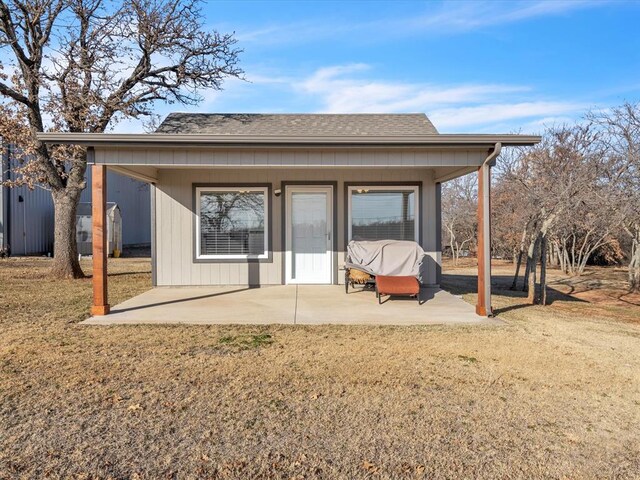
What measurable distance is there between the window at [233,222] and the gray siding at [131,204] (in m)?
16.8

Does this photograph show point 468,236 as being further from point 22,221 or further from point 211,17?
point 22,221

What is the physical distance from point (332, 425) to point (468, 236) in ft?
70.0

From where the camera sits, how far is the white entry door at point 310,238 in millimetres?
9805

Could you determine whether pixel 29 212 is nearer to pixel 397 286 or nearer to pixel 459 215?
pixel 397 286

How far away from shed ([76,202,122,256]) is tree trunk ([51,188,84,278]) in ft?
28.4

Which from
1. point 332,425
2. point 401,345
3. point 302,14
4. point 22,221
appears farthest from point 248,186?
point 22,221

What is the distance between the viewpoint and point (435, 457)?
8.64 ft

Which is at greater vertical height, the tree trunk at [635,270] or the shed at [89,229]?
the shed at [89,229]

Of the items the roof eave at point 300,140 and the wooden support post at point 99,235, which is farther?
the wooden support post at point 99,235

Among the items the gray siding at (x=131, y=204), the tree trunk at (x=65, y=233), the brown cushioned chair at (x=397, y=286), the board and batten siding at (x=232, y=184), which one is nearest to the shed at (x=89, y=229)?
the gray siding at (x=131, y=204)

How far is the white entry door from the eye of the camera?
32.2 feet

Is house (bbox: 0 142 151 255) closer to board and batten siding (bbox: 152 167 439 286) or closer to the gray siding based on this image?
the gray siding

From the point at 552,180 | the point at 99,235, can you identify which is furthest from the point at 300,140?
the point at 552,180

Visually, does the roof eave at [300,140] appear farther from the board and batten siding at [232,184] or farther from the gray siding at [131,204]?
the gray siding at [131,204]
